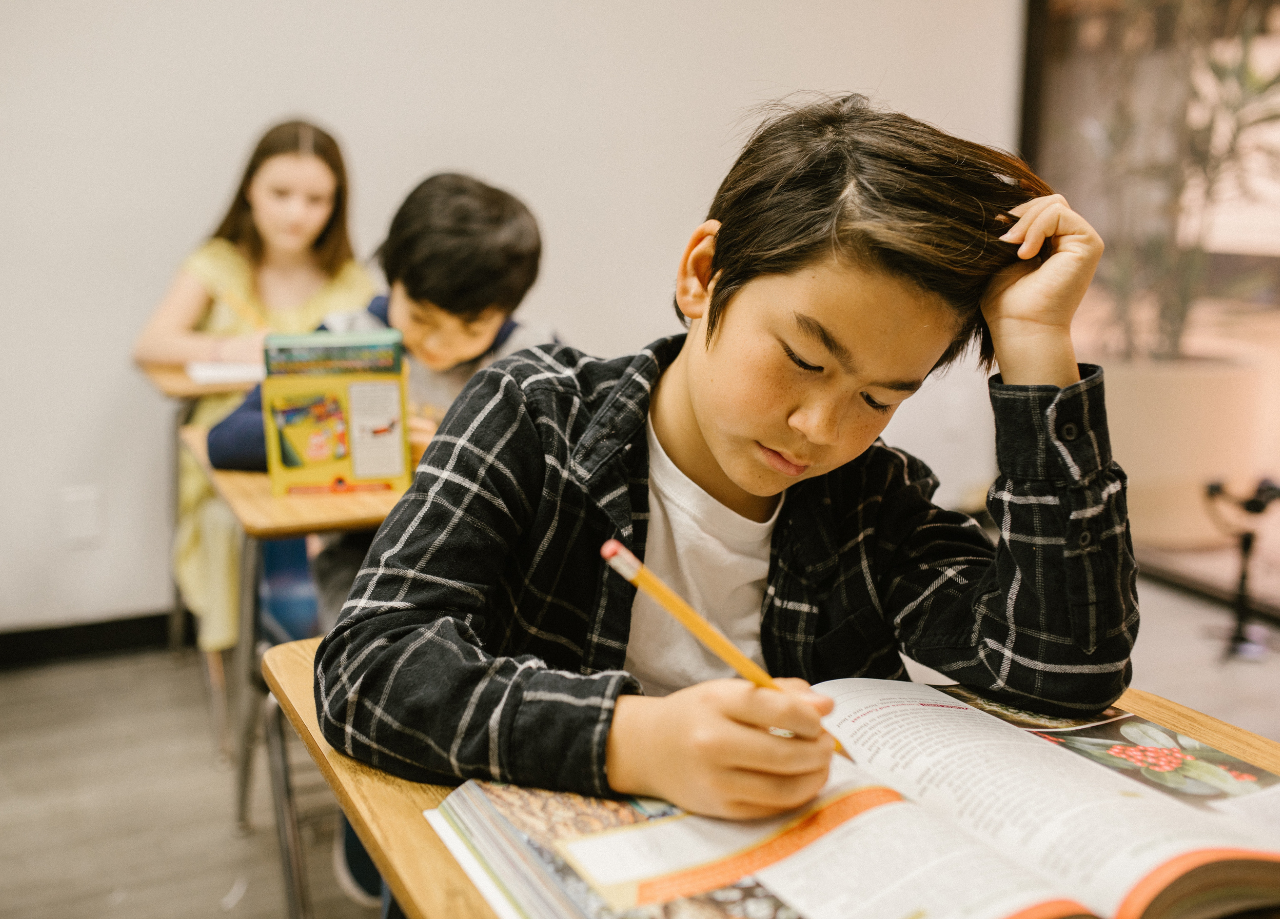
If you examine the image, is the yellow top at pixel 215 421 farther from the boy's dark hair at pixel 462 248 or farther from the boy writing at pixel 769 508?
the boy writing at pixel 769 508

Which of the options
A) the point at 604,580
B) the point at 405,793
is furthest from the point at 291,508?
the point at 405,793

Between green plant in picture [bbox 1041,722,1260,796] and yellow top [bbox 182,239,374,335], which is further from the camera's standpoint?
yellow top [bbox 182,239,374,335]

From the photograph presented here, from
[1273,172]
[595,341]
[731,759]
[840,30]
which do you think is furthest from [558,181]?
[731,759]

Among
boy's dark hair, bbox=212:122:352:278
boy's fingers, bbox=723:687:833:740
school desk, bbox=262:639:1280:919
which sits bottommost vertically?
school desk, bbox=262:639:1280:919

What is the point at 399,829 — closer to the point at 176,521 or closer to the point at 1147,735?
the point at 1147,735

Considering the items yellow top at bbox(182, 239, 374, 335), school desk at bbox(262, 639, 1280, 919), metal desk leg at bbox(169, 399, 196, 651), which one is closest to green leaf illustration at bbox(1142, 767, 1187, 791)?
school desk at bbox(262, 639, 1280, 919)

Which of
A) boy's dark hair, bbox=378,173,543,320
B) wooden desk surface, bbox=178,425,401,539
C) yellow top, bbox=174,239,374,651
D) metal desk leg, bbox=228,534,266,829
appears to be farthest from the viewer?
yellow top, bbox=174,239,374,651

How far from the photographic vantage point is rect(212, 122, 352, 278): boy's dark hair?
2.49 m

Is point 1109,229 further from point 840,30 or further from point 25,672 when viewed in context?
point 25,672

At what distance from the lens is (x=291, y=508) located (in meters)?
1.41

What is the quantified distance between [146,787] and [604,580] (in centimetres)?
157

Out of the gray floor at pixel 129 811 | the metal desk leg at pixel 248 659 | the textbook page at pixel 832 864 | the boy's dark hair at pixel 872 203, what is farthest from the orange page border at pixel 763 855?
the gray floor at pixel 129 811

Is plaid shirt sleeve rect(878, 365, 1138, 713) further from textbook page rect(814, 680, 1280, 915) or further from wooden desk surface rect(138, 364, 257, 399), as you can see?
wooden desk surface rect(138, 364, 257, 399)

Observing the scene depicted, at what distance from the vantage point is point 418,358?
6.37ft
